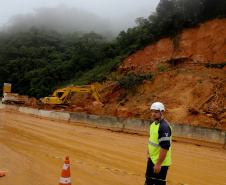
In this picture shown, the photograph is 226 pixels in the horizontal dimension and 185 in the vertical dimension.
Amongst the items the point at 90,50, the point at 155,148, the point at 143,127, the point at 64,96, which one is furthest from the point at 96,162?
the point at 90,50

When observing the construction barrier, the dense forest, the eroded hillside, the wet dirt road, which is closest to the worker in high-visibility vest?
the wet dirt road

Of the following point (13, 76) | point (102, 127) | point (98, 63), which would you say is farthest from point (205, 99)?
point (13, 76)

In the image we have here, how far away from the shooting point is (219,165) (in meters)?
6.57

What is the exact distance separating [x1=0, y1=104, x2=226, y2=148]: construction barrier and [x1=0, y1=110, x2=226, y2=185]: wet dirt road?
57 centimetres

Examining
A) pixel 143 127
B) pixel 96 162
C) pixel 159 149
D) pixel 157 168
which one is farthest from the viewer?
pixel 143 127

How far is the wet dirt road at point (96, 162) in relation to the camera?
194 inches

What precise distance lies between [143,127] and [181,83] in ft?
24.2

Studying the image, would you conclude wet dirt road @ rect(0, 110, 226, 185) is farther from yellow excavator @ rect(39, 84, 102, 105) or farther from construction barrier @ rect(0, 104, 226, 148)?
yellow excavator @ rect(39, 84, 102, 105)

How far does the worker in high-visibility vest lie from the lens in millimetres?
3101

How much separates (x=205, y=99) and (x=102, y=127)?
24.9 feet

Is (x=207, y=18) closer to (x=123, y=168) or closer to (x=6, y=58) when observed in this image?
(x=123, y=168)

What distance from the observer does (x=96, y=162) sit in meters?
6.18

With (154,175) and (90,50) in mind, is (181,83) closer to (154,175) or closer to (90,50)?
(154,175)

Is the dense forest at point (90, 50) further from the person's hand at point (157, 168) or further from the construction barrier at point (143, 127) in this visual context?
the person's hand at point (157, 168)
